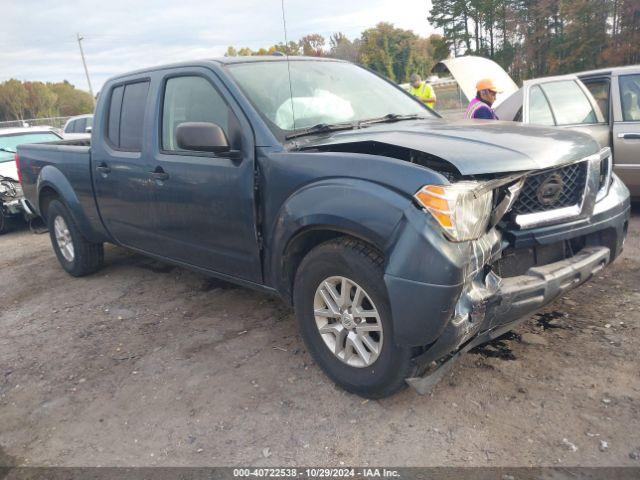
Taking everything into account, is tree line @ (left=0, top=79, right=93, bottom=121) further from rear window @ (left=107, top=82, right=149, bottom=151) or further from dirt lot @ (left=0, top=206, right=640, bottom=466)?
dirt lot @ (left=0, top=206, right=640, bottom=466)

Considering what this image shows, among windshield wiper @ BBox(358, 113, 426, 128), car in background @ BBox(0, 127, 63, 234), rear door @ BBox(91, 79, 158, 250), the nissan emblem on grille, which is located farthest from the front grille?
car in background @ BBox(0, 127, 63, 234)

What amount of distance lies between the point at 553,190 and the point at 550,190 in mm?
21

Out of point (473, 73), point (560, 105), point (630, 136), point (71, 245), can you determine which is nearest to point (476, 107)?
point (560, 105)

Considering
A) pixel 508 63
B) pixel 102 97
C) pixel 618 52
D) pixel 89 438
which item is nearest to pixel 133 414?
pixel 89 438

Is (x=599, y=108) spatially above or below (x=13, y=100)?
below

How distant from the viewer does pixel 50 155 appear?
5.35m

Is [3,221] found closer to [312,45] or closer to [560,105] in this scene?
[312,45]

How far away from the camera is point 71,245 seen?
Result: 5539 mm

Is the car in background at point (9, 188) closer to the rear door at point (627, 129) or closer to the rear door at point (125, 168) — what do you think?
the rear door at point (125, 168)

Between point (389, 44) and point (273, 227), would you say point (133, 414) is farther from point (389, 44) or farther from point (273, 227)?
point (389, 44)

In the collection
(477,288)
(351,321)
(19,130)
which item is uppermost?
(19,130)

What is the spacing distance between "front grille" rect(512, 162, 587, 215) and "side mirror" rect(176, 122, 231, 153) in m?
1.70

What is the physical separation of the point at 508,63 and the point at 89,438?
38.2 meters

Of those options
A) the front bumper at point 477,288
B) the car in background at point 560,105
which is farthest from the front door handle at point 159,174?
the car in background at point 560,105
